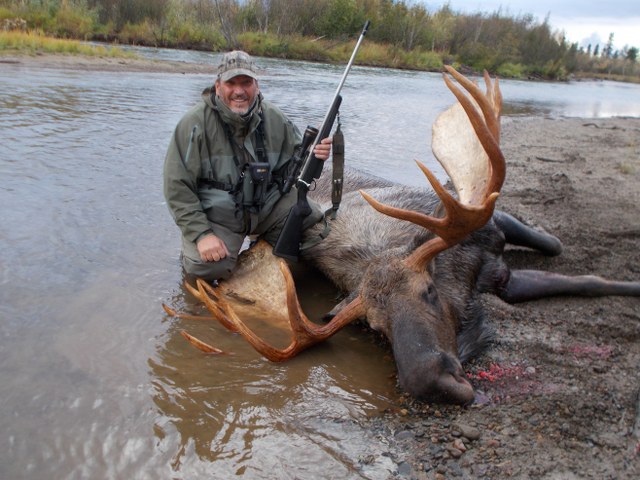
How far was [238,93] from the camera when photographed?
4129 mm

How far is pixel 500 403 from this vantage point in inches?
115

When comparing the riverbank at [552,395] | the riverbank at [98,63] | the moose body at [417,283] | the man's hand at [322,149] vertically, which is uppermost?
the riverbank at [98,63]

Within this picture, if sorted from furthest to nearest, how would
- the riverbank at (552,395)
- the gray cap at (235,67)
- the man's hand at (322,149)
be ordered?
the man's hand at (322,149)
the gray cap at (235,67)
the riverbank at (552,395)

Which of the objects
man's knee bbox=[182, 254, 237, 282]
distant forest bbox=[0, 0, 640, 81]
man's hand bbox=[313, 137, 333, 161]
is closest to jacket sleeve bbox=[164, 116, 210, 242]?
man's knee bbox=[182, 254, 237, 282]

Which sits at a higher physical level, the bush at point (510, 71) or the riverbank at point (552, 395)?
the bush at point (510, 71)

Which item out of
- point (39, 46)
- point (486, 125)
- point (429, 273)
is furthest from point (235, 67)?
point (39, 46)

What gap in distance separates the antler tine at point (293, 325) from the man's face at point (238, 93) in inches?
53.0

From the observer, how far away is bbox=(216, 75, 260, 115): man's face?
413 cm

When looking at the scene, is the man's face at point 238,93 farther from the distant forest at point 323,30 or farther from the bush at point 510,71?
the bush at point 510,71

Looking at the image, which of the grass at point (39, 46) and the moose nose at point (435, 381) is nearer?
the moose nose at point (435, 381)

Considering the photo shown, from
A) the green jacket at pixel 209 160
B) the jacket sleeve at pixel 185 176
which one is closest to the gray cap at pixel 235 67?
the green jacket at pixel 209 160

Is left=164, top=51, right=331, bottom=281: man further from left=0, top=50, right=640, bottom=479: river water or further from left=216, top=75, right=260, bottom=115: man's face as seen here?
left=0, top=50, right=640, bottom=479: river water

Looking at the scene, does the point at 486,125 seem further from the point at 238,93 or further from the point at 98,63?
the point at 98,63

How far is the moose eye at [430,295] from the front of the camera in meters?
3.39
